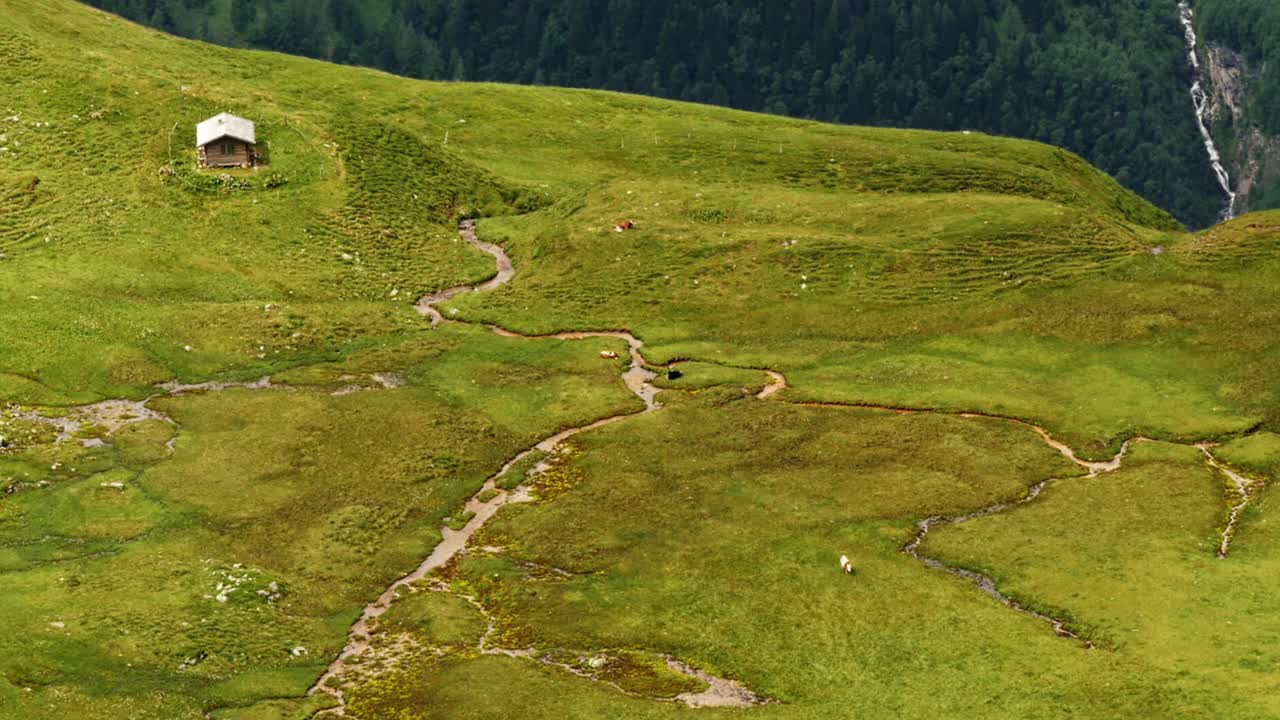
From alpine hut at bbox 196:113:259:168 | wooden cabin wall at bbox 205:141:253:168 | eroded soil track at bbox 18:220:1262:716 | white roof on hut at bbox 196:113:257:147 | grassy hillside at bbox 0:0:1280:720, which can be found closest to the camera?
eroded soil track at bbox 18:220:1262:716

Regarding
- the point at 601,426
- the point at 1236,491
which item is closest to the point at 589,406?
the point at 601,426

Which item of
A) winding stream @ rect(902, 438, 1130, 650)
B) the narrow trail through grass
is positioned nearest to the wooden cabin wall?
the narrow trail through grass

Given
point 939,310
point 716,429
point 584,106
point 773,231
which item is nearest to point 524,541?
point 716,429

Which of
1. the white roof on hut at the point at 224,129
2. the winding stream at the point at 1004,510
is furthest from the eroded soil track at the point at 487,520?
the white roof on hut at the point at 224,129

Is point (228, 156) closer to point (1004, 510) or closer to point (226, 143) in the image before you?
point (226, 143)

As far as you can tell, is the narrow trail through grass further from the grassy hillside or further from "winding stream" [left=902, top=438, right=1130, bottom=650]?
the grassy hillside
